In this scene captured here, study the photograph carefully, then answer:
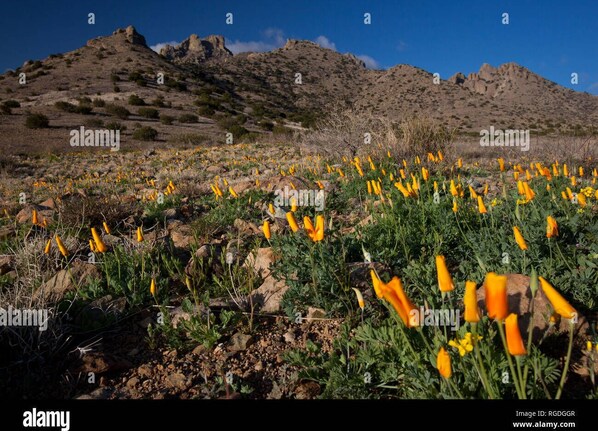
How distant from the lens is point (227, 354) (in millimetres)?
2232

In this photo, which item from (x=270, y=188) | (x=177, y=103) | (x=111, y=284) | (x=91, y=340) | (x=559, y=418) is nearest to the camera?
(x=559, y=418)

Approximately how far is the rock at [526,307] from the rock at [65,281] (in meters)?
3.00

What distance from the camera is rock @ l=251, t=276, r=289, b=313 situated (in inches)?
104

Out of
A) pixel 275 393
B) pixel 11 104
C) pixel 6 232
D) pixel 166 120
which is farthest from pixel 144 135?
pixel 275 393

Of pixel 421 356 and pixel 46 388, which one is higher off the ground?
pixel 421 356

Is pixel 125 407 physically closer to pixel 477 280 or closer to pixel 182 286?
pixel 182 286

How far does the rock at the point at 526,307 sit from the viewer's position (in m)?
1.90

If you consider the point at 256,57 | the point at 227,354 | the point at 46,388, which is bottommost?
the point at 46,388

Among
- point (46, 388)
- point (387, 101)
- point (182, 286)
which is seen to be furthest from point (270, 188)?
point (387, 101)

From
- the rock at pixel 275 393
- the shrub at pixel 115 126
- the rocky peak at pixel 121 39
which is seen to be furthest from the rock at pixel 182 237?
the rocky peak at pixel 121 39

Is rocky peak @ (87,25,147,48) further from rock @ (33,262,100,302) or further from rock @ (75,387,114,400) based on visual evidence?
rock @ (75,387,114,400)

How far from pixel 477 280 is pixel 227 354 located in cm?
171

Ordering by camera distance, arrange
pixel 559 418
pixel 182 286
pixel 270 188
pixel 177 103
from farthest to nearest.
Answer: pixel 177 103 → pixel 270 188 → pixel 182 286 → pixel 559 418

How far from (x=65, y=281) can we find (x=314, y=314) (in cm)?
213
